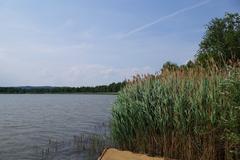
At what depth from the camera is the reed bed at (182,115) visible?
8.65m

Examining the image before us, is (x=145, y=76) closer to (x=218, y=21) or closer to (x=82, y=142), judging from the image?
(x=82, y=142)

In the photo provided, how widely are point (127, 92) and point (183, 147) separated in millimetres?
2759

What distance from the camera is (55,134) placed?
70.2 feet

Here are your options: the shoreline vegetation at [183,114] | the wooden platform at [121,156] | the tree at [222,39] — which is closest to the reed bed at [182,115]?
the shoreline vegetation at [183,114]

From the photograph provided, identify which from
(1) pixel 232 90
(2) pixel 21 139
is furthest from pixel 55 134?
(1) pixel 232 90

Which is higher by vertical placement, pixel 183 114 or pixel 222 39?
pixel 222 39

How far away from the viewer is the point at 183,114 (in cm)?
986

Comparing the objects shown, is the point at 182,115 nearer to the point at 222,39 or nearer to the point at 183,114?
the point at 183,114

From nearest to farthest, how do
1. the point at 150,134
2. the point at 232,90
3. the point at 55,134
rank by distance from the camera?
Answer: 1. the point at 232,90
2. the point at 150,134
3. the point at 55,134

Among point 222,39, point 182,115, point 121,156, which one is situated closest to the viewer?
point 121,156

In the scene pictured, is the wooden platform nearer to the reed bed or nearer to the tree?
the reed bed

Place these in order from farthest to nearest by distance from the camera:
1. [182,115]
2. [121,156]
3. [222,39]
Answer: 1. [222,39]
2. [182,115]
3. [121,156]

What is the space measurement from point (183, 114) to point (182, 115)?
67 mm

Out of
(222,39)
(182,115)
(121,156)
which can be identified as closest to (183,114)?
(182,115)
